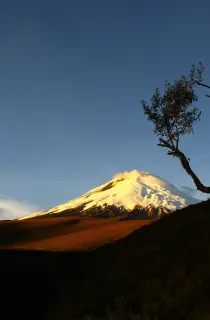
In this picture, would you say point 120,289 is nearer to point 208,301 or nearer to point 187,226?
point 208,301

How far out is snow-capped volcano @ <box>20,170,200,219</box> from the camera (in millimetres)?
107188

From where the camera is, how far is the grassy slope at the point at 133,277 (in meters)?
12.4

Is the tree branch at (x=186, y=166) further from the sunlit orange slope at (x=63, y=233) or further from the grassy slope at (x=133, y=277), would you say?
the sunlit orange slope at (x=63, y=233)

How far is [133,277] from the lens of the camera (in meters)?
16.5

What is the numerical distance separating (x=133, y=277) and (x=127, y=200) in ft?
366

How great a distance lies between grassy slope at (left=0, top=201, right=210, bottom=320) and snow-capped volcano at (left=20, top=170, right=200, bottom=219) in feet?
249

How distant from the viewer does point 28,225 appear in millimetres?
63875

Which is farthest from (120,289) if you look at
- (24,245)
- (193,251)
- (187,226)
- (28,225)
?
(28,225)

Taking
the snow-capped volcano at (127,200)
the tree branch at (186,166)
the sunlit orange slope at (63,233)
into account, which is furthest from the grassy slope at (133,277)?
the snow-capped volcano at (127,200)

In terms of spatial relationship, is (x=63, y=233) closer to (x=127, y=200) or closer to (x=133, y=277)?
(x=133, y=277)

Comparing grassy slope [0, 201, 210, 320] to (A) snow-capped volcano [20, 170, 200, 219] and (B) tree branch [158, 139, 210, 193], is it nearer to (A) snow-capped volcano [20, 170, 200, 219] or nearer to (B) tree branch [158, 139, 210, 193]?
(B) tree branch [158, 139, 210, 193]

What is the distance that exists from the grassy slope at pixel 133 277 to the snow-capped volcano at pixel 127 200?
249ft

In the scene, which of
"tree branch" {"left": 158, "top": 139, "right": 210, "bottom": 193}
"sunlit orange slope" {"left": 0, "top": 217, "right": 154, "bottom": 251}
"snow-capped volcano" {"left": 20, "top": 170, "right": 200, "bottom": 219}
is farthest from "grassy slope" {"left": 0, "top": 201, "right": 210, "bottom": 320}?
"snow-capped volcano" {"left": 20, "top": 170, "right": 200, "bottom": 219}

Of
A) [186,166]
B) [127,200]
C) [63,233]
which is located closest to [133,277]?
[186,166]
